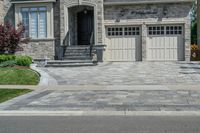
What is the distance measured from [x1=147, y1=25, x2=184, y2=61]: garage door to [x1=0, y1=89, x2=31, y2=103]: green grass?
14021 millimetres

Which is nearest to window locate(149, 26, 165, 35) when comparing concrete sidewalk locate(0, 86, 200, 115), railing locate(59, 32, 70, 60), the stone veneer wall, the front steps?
the stone veneer wall

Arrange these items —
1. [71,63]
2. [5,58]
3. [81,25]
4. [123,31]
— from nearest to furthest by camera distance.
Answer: [5,58] < [71,63] < [123,31] < [81,25]

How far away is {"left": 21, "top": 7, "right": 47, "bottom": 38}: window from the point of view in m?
27.4

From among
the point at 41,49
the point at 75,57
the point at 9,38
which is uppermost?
the point at 9,38

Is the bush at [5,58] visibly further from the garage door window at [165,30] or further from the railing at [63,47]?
the garage door window at [165,30]

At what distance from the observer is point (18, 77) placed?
719 inches

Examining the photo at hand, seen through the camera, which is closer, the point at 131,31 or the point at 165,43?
A: the point at 165,43

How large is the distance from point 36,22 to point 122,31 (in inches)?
243

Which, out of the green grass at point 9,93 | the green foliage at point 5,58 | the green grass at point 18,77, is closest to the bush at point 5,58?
the green foliage at point 5,58

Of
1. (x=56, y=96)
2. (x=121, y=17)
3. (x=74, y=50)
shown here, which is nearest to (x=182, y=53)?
(x=121, y=17)

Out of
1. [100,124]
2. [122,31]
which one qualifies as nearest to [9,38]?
[122,31]

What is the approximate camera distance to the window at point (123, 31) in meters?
27.5

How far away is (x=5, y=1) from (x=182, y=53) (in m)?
13.3

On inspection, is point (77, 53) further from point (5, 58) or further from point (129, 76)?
point (129, 76)
